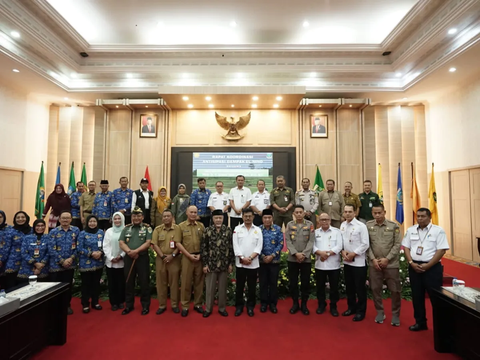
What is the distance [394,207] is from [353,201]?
3306 millimetres

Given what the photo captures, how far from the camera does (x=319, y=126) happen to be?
9.06m

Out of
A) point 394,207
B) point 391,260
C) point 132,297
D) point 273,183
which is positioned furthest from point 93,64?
point 394,207

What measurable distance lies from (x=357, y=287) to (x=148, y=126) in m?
7.51

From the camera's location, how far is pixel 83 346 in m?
3.09

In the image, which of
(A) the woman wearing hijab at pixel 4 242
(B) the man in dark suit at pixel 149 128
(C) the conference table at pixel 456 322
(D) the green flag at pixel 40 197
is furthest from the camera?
(B) the man in dark suit at pixel 149 128

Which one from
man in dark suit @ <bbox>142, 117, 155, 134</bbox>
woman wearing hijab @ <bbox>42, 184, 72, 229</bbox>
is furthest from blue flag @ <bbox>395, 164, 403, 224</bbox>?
woman wearing hijab @ <bbox>42, 184, 72, 229</bbox>

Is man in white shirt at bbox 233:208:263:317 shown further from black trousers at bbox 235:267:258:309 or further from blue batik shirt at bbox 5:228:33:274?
blue batik shirt at bbox 5:228:33:274

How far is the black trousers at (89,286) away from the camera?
3.99 meters

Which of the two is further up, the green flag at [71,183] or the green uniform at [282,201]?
the green flag at [71,183]

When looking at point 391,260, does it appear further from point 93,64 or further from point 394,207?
point 93,64

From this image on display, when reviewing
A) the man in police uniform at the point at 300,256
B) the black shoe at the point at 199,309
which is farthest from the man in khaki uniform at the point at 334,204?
the black shoe at the point at 199,309

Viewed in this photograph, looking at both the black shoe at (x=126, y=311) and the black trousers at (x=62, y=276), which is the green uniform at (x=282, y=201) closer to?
the black shoe at (x=126, y=311)

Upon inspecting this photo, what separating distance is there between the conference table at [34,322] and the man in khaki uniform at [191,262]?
1.37 metres

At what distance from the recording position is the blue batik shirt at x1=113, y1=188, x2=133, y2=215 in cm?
624
